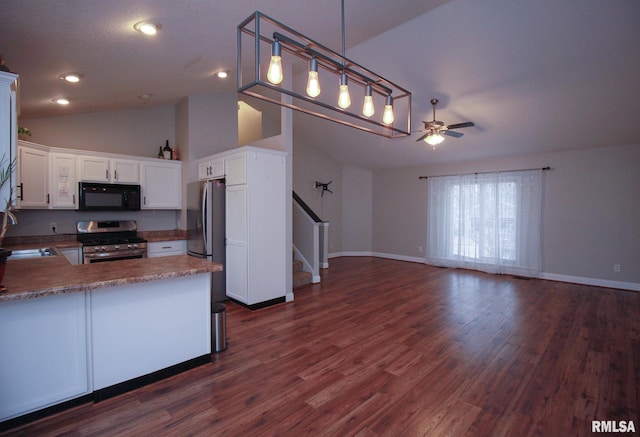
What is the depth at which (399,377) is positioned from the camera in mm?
2436

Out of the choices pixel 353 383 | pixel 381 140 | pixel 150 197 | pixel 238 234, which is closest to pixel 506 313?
pixel 353 383

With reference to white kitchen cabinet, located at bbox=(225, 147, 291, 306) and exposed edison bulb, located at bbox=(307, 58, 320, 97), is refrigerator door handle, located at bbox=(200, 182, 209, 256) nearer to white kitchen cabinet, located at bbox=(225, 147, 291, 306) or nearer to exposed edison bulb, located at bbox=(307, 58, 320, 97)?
white kitchen cabinet, located at bbox=(225, 147, 291, 306)

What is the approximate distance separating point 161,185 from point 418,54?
423 cm

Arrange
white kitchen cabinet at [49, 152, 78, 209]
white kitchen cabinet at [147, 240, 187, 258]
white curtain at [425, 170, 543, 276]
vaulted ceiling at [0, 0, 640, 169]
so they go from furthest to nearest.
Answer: white curtain at [425, 170, 543, 276] → white kitchen cabinet at [147, 240, 187, 258] → white kitchen cabinet at [49, 152, 78, 209] → vaulted ceiling at [0, 0, 640, 169]

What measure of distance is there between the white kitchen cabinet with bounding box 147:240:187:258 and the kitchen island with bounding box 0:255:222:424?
1869 mm

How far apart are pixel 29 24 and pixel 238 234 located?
2632 millimetres

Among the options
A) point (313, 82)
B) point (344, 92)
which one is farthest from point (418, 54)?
point (313, 82)

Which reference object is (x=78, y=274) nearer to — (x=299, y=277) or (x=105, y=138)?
(x=105, y=138)

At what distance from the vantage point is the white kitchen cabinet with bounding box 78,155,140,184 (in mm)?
4168

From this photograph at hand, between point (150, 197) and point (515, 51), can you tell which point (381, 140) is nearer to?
point (515, 51)

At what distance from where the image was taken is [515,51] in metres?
3.55

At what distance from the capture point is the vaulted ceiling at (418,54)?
2311mm

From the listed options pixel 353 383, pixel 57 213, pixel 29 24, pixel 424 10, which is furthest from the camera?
pixel 57 213

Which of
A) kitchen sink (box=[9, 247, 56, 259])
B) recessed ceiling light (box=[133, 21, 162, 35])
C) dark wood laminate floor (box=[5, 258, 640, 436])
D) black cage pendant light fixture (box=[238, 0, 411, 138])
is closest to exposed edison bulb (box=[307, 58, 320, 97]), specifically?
black cage pendant light fixture (box=[238, 0, 411, 138])
